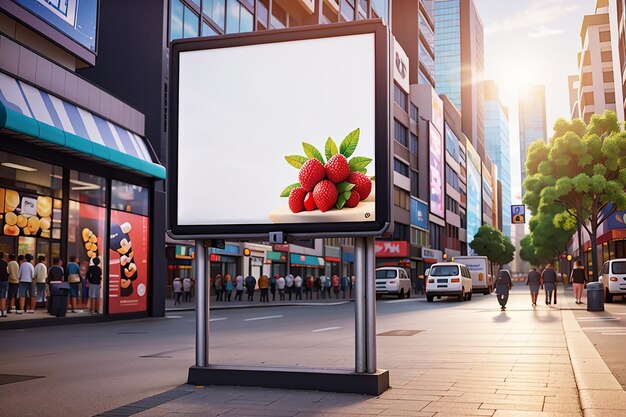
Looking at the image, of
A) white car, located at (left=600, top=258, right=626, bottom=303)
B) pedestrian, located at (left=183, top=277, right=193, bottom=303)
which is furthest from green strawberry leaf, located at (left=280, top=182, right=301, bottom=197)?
→ pedestrian, located at (left=183, top=277, right=193, bottom=303)

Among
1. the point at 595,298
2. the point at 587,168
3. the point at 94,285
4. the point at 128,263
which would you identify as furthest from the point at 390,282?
the point at 94,285

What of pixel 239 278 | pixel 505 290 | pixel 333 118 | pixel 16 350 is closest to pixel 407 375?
pixel 333 118

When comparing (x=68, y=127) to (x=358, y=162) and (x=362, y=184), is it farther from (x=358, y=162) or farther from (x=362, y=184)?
(x=362, y=184)

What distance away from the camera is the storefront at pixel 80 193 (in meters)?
18.0

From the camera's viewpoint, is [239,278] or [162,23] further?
[239,278]

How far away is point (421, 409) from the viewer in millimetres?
6055

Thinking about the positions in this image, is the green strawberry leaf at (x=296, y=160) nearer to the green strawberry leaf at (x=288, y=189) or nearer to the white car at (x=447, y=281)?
the green strawberry leaf at (x=288, y=189)

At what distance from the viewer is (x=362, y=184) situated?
701 cm

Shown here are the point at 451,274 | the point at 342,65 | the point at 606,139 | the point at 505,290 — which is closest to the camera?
the point at 342,65

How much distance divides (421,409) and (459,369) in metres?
2.91

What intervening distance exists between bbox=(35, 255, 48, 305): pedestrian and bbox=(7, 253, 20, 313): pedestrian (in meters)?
0.68

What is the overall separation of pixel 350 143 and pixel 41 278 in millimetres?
15651

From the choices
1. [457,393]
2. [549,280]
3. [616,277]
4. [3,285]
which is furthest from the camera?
[616,277]

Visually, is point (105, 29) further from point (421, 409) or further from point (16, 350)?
point (421, 409)
